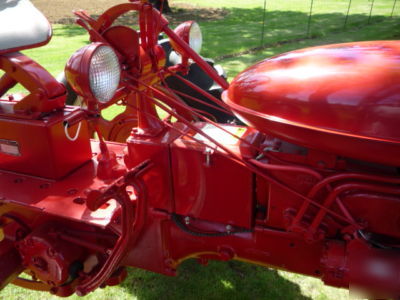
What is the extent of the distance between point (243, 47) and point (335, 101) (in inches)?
292

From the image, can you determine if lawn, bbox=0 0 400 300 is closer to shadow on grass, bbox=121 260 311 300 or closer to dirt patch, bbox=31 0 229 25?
shadow on grass, bbox=121 260 311 300

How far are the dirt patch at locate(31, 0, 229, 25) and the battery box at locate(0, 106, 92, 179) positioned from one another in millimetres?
10469

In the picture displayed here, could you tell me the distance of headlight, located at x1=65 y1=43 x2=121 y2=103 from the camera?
1.25 meters

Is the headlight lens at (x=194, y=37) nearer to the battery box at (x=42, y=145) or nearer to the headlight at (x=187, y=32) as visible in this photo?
the headlight at (x=187, y=32)

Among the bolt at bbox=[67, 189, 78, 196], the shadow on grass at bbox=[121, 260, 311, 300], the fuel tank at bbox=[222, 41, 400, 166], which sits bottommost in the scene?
the shadow on grass at bbox=[121, 260, 311, 300]

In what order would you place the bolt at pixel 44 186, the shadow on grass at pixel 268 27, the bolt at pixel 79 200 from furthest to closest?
the shadow on grass at pixel 268 27
the bolt at pixel 44 186
the bolt at pixel 79 200

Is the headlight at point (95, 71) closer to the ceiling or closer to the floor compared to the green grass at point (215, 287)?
closer to the ceiling

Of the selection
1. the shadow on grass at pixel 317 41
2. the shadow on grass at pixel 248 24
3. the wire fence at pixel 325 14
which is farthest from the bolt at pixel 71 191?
the wire fence at pixel 325 14

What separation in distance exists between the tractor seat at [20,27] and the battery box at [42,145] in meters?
0.38

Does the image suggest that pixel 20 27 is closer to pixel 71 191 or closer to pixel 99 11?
pixel 71 191

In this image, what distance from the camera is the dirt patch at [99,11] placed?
1281cm

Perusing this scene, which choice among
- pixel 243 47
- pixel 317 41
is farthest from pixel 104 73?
pixel 317 41

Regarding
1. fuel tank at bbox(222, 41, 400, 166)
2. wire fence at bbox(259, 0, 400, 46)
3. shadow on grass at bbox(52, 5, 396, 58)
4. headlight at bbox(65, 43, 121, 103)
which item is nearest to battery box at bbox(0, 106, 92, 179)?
headlight at bbox(65, 43, 121, 103)

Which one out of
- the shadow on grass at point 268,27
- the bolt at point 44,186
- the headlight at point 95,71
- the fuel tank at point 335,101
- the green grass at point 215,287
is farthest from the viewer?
the shadow on grass at point 268,27
